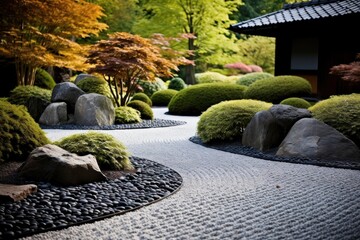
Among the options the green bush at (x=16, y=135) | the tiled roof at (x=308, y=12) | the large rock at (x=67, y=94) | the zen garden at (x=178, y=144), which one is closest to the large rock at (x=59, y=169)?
the zen garden at (x=178, y=144)

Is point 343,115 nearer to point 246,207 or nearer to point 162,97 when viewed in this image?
point 246,207

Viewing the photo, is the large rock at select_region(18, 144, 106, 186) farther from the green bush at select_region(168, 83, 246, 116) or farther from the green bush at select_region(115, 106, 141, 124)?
the green bush at select_region(168, 83, 246, 116)

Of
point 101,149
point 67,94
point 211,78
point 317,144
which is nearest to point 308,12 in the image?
point 317,144

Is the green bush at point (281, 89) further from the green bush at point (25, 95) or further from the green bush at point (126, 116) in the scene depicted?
the green bush at point (25, 95)

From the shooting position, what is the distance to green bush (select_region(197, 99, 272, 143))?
7848 millimetres

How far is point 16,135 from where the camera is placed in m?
4.95

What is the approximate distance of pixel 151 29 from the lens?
24.2 metres

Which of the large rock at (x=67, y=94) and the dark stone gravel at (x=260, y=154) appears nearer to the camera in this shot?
the dark stone gravel at (x=260, y=154)

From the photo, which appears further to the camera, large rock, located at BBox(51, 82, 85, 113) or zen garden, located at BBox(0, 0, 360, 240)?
large rock, located at BBox(51, 82, 85, 113)

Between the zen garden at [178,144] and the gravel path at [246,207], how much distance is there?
0.02 meters

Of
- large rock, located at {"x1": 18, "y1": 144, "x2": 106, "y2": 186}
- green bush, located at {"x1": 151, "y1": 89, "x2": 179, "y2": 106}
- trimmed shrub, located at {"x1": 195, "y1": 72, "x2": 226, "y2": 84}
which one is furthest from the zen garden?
trimmed shrub, located at {"x1": 195, "y1": 72, "x2": 226, "y2": 84}

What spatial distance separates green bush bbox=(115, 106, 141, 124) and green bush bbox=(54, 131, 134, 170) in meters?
5.93

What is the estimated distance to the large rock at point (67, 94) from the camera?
11.2m

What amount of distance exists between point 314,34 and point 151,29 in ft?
45.3
